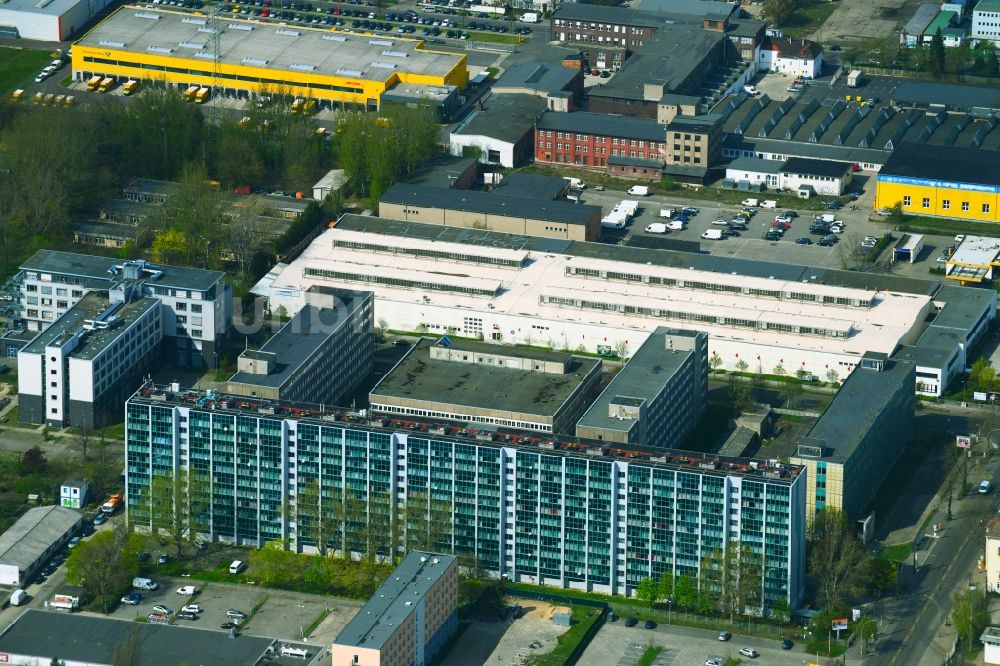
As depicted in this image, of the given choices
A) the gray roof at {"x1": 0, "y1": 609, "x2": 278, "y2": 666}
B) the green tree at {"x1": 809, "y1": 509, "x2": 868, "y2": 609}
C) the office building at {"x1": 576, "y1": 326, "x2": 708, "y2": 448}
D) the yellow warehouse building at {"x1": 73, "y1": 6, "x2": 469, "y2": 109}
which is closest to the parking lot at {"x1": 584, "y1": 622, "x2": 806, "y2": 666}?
the green tree at {"x1": 809, "y1": 509, "x2": 868, "y2": 609}

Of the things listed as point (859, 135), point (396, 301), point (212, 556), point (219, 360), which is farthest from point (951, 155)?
point (212, 556)

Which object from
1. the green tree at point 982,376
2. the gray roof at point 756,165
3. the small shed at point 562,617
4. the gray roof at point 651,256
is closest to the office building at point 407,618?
the small shed at point 562,617

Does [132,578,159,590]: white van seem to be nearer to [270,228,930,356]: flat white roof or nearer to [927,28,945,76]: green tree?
[270,228,930,356]: flat white roof

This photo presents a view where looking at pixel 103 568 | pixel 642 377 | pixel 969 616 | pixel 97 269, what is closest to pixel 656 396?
pixel 642 377

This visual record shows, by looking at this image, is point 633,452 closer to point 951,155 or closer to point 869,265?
point 869,265

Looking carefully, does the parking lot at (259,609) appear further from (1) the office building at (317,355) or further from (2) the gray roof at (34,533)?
(1) the office building at (317,355)
